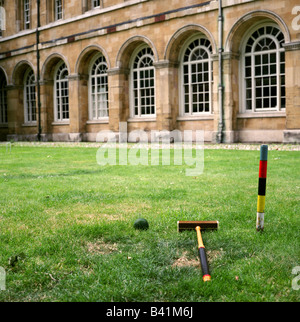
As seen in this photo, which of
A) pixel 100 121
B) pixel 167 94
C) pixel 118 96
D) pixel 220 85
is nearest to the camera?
pixel 220 85

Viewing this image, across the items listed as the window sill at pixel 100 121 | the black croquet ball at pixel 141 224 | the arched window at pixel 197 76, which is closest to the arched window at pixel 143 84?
the window sill at pixel 100 121

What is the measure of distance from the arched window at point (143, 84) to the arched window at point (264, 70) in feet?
16.7

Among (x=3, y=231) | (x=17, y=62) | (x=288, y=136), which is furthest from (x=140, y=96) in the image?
(x=3, y=231)

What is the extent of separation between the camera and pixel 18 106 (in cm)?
2880

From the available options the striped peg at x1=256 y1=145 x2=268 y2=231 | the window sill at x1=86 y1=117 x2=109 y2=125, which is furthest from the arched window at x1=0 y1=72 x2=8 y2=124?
the striped peg at x1=256 y1=145 x2=268 y2=231

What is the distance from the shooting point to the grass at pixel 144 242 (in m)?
2.78

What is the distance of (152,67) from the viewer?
21156mm

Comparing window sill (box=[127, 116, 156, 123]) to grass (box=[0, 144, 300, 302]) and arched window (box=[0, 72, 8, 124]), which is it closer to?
arched window (box=[0, 72, 8, 124])

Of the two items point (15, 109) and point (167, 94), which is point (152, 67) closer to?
point (167, 94)

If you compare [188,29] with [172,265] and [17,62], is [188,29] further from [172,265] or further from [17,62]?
[172,265]

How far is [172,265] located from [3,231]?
6.15ft

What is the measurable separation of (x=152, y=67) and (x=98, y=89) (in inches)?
Answer: 167

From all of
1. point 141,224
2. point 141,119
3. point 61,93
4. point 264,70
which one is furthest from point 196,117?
point 141,224

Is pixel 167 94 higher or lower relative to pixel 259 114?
higher
